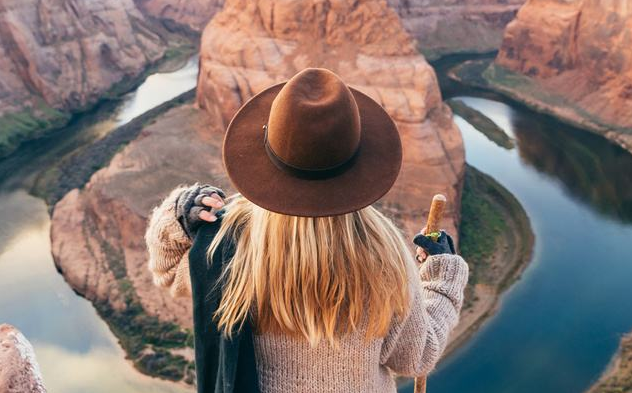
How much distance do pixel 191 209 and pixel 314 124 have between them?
882mm

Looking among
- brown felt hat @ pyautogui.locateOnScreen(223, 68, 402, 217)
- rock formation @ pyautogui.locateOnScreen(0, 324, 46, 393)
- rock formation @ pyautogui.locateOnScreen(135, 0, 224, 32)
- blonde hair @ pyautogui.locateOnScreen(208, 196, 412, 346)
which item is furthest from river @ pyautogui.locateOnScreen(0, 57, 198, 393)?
rock formation @ pyautogui.locateOnScreen(135, 0, 224, 32)

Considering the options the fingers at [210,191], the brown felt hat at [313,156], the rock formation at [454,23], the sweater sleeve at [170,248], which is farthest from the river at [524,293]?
the rock formation at [454,23]

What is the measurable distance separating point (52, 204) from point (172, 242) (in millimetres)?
24097

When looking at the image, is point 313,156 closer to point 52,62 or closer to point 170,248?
point 170,248

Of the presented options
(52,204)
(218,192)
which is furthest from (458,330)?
(52,204)

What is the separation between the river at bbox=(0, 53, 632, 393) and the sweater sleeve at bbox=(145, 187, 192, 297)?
13660 millimetres

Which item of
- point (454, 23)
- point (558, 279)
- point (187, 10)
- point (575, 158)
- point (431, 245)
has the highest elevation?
point (431, 245)

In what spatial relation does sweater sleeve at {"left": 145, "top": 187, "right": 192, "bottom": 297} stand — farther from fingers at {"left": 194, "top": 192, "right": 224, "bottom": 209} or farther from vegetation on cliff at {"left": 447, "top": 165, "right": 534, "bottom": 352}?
vegetation on cliff at {"left": 447, "top": 165, "right": 534, "bottom": 352}

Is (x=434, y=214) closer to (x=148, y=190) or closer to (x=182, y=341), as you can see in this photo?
(x=182, y=341)

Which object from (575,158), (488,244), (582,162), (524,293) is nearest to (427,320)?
(524,293)

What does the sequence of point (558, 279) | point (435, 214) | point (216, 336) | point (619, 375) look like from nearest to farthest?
point (216, 336) < point (435, 214) < point (619, 375) < point (558, 279)

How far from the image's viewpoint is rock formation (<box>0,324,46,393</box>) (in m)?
2.11

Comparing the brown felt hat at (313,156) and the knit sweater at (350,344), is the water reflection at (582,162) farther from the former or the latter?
the brown felt hat at (313,156)

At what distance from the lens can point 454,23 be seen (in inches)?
1919
